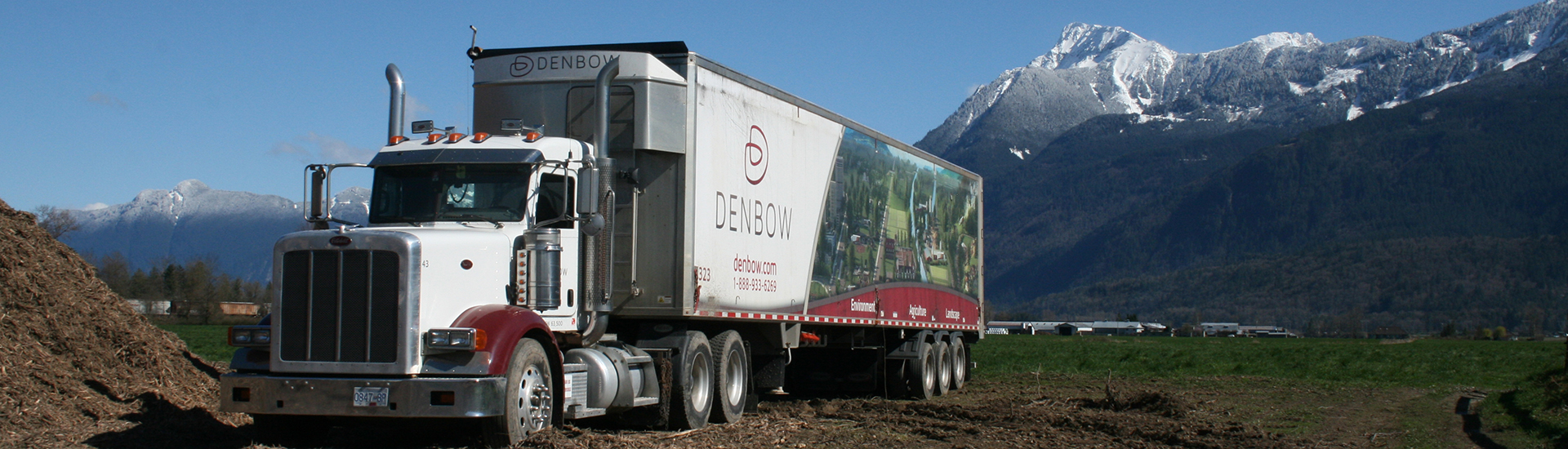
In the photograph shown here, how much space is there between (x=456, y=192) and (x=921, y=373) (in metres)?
10.1

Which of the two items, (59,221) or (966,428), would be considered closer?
(966,428)

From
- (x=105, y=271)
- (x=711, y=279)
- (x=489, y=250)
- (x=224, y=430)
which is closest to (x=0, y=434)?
(x=224, y=430)

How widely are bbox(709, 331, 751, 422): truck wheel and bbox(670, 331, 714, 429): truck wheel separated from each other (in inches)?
2.8

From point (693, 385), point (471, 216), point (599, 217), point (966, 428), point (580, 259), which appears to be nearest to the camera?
point (471, 216)

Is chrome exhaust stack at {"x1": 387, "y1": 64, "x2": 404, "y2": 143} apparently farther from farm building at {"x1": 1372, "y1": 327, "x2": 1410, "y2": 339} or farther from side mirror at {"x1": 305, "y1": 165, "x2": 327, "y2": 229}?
farm building at {"x1": 1372, "y1": 327, "x2": 1410, "y2": 339}

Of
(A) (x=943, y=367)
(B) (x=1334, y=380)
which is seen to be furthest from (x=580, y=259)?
(B) (x=1334, y=380)

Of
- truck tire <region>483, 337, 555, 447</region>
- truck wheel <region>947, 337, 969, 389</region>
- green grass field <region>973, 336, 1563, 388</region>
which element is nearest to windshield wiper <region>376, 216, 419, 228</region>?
truck tire <region>483, 337, 555, 447</region>

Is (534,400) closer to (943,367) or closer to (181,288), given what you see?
(943,367)

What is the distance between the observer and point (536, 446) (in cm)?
1007

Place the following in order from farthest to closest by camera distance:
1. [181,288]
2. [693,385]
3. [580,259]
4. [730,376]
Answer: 1. [181,288]
2. [730,376]
3. [693,385]
4. [580,259]

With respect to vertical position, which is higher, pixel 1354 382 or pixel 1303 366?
pixel 1354 382

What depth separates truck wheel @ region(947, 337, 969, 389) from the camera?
74.4ft

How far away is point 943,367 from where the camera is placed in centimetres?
A: 2173

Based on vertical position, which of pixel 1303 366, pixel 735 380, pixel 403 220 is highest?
pixel 403 220
